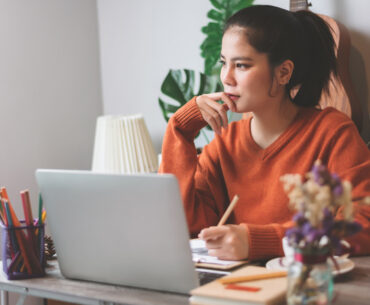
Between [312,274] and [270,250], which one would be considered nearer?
[312,274]

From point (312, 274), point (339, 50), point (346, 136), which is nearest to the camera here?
point (312, 274)

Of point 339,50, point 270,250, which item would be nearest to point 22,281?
point 270,250

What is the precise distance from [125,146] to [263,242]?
1327 mm

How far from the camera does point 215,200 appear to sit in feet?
5.12

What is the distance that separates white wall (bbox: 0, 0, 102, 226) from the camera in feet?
7.94

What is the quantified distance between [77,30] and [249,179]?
1.60 metres

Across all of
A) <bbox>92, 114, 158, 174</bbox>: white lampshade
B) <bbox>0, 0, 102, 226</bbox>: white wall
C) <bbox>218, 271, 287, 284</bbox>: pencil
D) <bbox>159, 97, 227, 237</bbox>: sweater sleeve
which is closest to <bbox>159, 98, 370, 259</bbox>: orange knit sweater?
<bbox>159, 97, 227, 237</bbox>: sweater sleeve

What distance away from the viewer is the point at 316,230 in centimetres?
76

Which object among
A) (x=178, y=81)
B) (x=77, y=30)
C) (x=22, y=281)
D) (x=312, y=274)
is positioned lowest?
(x=22, y=281)

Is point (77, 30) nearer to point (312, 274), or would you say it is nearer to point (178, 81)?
point (178, 81)

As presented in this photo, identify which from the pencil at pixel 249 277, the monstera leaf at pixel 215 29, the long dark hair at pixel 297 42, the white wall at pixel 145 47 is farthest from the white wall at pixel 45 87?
the pencil at pixel 249 277

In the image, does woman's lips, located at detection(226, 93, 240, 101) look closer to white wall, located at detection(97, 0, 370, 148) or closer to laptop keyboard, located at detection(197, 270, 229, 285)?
laptop keyboard, located at detection(197, 270, 229, 285)

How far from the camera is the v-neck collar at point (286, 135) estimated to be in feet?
4.72

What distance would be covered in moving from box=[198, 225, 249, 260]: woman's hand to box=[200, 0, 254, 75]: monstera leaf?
137 cm
